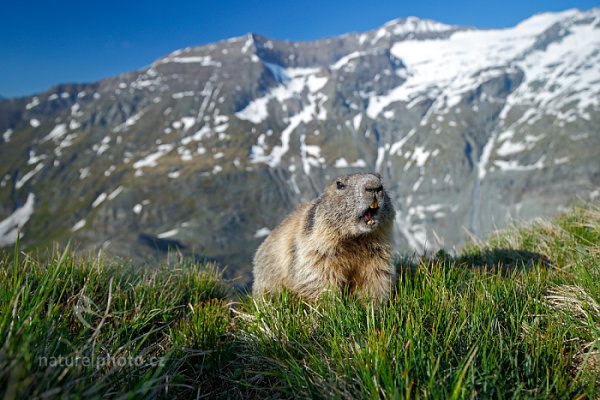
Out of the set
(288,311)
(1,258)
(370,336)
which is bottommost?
(288,311)

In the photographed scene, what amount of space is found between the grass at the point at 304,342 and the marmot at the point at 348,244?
0.54 metres

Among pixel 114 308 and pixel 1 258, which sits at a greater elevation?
pixel 1 258

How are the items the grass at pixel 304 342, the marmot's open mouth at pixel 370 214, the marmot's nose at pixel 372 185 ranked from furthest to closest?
the marmot's open mouth at pixel 370 214
the marmot's nose at pixel 372 185
the grass at pixel 304 342

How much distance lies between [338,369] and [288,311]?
178 cm

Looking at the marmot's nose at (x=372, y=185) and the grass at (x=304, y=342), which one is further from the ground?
the marmot's nose at (x=372, y=185)

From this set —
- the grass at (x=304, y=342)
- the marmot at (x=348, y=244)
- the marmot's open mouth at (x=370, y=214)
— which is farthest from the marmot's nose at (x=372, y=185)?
the grass at (x=304, y=342)

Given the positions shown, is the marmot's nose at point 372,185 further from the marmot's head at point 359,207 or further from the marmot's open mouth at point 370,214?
the marmot's open mouth at point 370,214

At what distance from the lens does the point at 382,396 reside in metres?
3.39

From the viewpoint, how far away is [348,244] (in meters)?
6.70

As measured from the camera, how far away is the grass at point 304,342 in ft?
10.5

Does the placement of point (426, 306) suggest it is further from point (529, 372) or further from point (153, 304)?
point (153, 304)

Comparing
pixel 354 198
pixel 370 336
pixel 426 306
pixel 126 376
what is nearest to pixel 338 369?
pixel 370 336

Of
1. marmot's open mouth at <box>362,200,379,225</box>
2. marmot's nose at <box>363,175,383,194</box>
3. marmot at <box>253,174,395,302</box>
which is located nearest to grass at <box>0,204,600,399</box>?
marmot at <box>253,174,395,302</box>

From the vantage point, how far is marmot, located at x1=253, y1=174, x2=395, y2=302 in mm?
6297
